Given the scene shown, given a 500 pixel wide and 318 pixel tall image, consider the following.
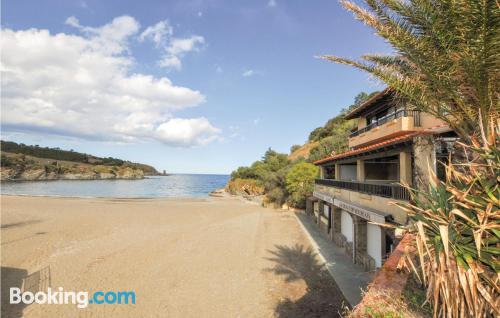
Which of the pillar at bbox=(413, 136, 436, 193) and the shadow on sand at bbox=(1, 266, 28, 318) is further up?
the pillar at bbox=(413, 136, 436, 193)

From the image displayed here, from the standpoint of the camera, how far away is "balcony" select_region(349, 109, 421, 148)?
15.1 meters

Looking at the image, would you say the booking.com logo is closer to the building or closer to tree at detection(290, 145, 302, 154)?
the building

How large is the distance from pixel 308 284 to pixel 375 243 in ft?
13.5

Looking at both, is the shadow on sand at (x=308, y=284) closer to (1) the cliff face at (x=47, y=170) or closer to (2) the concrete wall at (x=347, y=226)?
(2) the concrete wall at (x=347, y=226)

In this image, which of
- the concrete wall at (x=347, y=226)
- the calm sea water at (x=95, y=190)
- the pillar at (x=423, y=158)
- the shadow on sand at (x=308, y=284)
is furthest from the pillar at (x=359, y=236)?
the calm sea water at (x=95, y=190)

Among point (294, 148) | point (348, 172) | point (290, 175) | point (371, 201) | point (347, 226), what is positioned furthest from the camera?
point (294, 148)

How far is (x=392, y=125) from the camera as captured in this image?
52.6 feet

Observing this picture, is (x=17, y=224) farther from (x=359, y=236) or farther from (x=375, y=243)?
(x=375, y=243)

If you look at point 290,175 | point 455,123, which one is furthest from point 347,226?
point 290,175

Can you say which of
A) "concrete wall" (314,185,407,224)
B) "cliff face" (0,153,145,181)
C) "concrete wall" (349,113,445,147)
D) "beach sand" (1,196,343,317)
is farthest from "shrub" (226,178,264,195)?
"cliff face" (0,153,145,181)

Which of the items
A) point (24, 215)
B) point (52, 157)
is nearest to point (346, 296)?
point (24, 215)

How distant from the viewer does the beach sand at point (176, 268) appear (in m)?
10.6

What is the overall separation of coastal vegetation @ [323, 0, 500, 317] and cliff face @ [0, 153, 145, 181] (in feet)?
529

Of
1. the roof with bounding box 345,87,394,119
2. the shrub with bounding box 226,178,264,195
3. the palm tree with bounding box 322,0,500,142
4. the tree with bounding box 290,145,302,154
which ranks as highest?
the tree with bounding box 290,145,302,154
